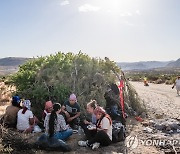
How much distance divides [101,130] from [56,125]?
127 centimetres

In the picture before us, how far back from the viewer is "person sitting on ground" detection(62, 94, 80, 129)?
35.9ft

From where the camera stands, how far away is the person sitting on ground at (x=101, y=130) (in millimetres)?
8875

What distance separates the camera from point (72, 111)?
11.0 metres

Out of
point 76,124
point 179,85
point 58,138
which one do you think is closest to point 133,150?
point 58,138

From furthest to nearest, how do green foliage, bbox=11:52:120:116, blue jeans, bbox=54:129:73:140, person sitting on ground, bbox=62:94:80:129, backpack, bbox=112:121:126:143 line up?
green foliage, bbox=11:52:120:116 < person sitting on ground, bbox=62:94:80:129 < backpack, bbox=112:121:126:143 < blue jeans, bbox=54:129:73:140

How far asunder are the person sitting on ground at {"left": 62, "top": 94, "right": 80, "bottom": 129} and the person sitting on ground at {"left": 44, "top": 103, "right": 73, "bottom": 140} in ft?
A: 4.22

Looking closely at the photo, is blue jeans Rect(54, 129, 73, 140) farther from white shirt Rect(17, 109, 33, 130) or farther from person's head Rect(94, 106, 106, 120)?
white shirt Rect(17, 109, 33, 130)

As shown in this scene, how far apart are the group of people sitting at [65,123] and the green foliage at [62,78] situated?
1515 mm

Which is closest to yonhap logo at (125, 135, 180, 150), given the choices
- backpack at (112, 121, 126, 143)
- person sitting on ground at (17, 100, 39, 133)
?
backpack at (112, 121, 126, 143)

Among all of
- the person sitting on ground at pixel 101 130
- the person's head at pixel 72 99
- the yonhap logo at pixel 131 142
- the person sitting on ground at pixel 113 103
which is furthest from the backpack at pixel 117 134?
the person sitting on ground at pixel 113 103

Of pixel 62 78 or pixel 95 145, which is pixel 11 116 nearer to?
pixel 62 78

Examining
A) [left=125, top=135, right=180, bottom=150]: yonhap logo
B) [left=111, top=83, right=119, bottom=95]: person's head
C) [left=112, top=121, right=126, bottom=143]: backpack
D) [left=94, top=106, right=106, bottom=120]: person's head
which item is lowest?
[left=125, top=135, right=180, bottom=150]: yonhap logo

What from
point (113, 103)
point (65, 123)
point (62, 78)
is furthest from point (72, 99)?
point (113, 103)

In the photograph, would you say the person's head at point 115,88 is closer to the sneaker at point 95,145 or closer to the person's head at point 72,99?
the person's head at point 72,99
